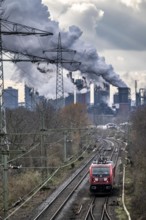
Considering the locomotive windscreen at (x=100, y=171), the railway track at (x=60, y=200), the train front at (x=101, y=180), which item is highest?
the locomotive windscreen at (x=100, y=171)

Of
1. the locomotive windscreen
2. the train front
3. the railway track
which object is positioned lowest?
the railway track

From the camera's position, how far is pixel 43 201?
29.0 m

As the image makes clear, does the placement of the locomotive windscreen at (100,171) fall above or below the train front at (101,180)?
above

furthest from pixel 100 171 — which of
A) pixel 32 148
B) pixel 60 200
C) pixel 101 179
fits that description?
pixel 32 148

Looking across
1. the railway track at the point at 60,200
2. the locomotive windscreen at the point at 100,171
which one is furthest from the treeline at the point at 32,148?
the locomotive windscreen at the point at 100,171

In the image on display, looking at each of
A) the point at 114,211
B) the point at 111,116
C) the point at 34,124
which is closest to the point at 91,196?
the point at 114,211

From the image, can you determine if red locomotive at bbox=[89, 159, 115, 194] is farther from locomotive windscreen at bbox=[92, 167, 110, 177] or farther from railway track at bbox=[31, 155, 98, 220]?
railway track at bbox=[31, 155, 98, 220]

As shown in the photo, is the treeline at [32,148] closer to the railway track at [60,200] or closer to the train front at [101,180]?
the railway track at [60,200]

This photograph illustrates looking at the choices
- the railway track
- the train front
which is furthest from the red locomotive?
the railway track

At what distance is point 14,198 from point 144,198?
8.94m

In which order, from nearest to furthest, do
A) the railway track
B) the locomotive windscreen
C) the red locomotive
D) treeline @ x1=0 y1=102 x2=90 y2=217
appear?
the railway track, treeline @ x1=0 y1=102 x2=90 y2=217, the red locomotive, the locomotive windscreen

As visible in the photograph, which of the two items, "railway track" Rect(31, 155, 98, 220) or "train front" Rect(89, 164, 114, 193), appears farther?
"train front" Rect(89, 164, 114, 193)

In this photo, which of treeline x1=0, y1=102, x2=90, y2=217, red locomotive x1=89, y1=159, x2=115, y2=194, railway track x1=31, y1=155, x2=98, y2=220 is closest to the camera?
railway track x1=31, y1=155, x2=98, y2=220

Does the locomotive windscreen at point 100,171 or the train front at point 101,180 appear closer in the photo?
the train front at point 101,180
